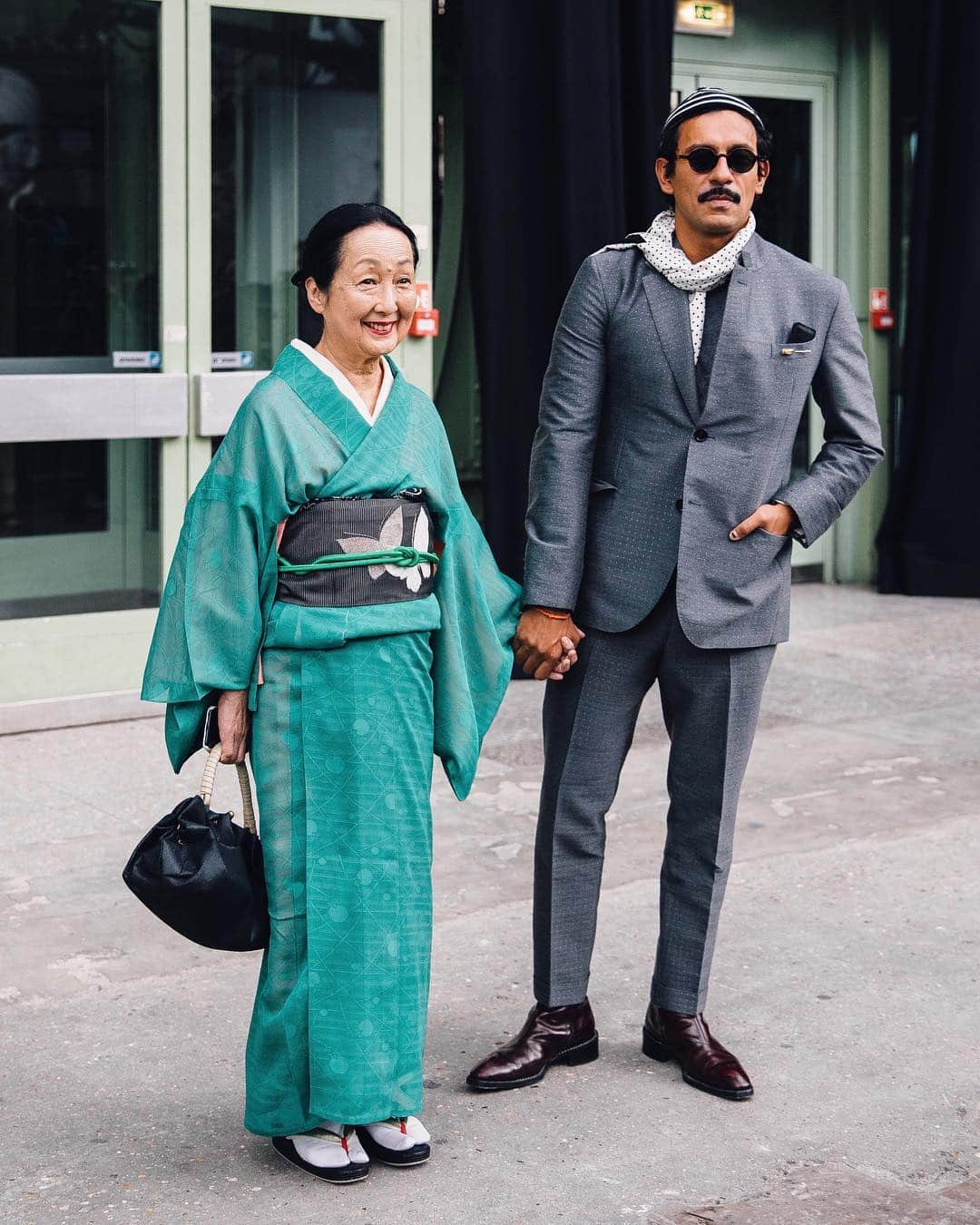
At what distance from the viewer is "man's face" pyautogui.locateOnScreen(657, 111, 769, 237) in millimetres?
3441

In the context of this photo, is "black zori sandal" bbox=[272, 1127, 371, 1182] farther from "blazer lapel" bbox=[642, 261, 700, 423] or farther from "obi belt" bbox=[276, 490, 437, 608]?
"blazer lapel" bbox=[642, 261, 700, 423]

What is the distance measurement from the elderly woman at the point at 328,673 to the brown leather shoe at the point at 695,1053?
655 mm

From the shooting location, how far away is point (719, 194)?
3.45 meters

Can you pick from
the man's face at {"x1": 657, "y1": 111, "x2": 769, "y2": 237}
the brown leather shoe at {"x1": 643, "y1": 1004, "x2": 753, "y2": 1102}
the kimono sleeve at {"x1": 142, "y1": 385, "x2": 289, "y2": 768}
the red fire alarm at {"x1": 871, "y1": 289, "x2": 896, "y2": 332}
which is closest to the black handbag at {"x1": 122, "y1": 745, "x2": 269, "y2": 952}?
the kimono sleeve at {"x1": 142, "y1": 385, "x2": 289, "y2": 768}

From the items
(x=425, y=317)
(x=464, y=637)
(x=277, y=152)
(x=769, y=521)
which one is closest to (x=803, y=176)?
(x=425, y=317)

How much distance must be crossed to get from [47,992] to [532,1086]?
1135 millimetres

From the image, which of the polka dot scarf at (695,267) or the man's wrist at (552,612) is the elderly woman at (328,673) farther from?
the polka dot scarf at (695,267)

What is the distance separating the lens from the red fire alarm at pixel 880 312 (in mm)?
9523

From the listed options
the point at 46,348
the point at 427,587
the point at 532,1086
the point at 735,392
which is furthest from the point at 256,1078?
the point at 46,348

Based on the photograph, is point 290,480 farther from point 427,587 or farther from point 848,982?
point 848,982

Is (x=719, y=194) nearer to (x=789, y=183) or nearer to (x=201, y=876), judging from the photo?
(x=201, y=876)

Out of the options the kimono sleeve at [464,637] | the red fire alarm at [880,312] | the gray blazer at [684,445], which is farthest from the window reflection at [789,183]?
the kimono sleeve at [464,637]

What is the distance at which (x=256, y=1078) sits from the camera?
10.5 feet

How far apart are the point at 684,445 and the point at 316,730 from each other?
3.11ft
